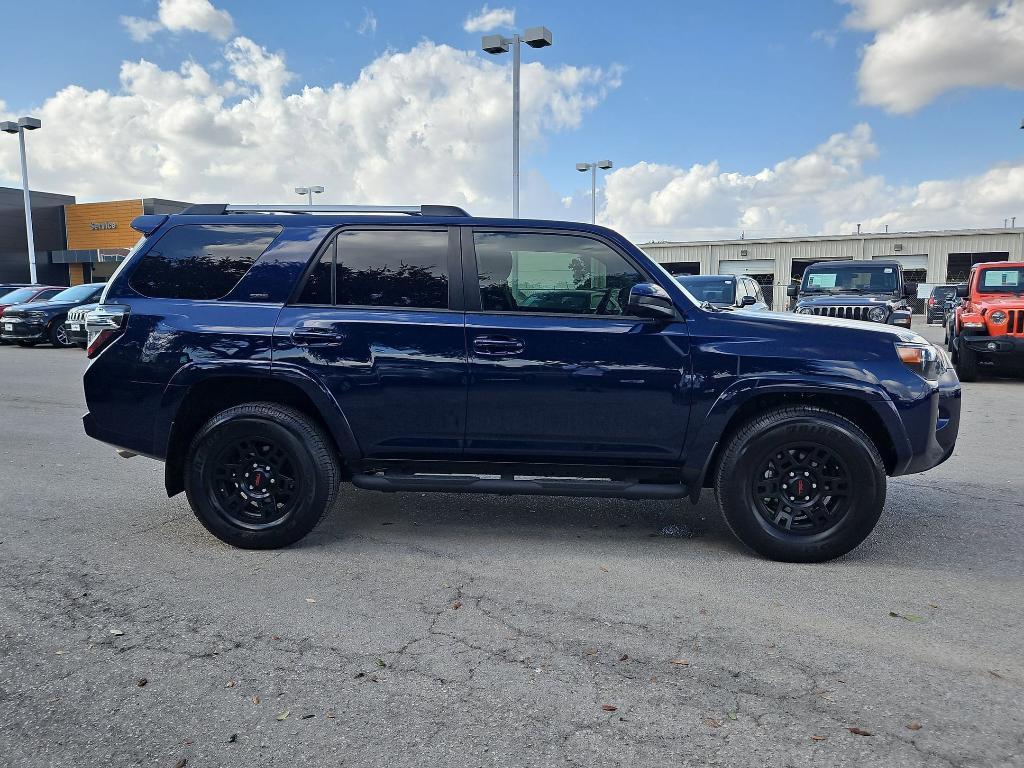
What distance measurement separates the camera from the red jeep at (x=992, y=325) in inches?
427

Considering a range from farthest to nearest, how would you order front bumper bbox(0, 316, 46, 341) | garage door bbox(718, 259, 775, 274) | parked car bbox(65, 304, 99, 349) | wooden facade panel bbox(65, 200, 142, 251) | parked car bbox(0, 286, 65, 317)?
wooden facade panel bbox(65, 200, 142, 251), garage door bbox(718, 259, 775, 274), parked car bbox(0, 286, 65, 317), front bumper bbox(0, 316, 46, 341), parked car bbox(65, 304, 99, 349)

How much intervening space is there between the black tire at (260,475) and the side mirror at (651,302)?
6.18 ft

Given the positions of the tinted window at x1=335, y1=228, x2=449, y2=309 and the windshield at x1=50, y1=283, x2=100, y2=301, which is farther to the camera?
the windshield at x1=50, y1=283, x2=100, y2=301

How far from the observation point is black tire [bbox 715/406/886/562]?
12.9ft

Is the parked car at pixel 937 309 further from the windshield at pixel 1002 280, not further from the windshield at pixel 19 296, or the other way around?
the windshield at pixel 19 296

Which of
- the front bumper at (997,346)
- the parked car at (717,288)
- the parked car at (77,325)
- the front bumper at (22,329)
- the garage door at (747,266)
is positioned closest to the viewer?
the front bumper at (997,346)

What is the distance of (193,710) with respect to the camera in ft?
8.67

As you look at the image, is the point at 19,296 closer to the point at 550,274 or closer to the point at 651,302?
the point at 550,274

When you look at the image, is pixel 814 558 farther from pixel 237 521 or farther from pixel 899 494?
pixel 237 521

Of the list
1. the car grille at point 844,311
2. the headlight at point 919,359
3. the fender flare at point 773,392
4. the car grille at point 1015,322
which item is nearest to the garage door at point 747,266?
the car grille at point 844,311

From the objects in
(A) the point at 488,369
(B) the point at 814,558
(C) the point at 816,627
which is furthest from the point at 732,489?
(A) the point at 488,369

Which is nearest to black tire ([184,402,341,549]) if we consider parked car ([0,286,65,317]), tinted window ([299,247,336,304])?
tinted window ([299,247,336,304])

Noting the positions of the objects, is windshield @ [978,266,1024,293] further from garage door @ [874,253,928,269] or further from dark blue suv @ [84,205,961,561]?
garage door @ [874,253,928,269]

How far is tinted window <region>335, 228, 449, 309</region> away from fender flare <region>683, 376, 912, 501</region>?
5.22ft
